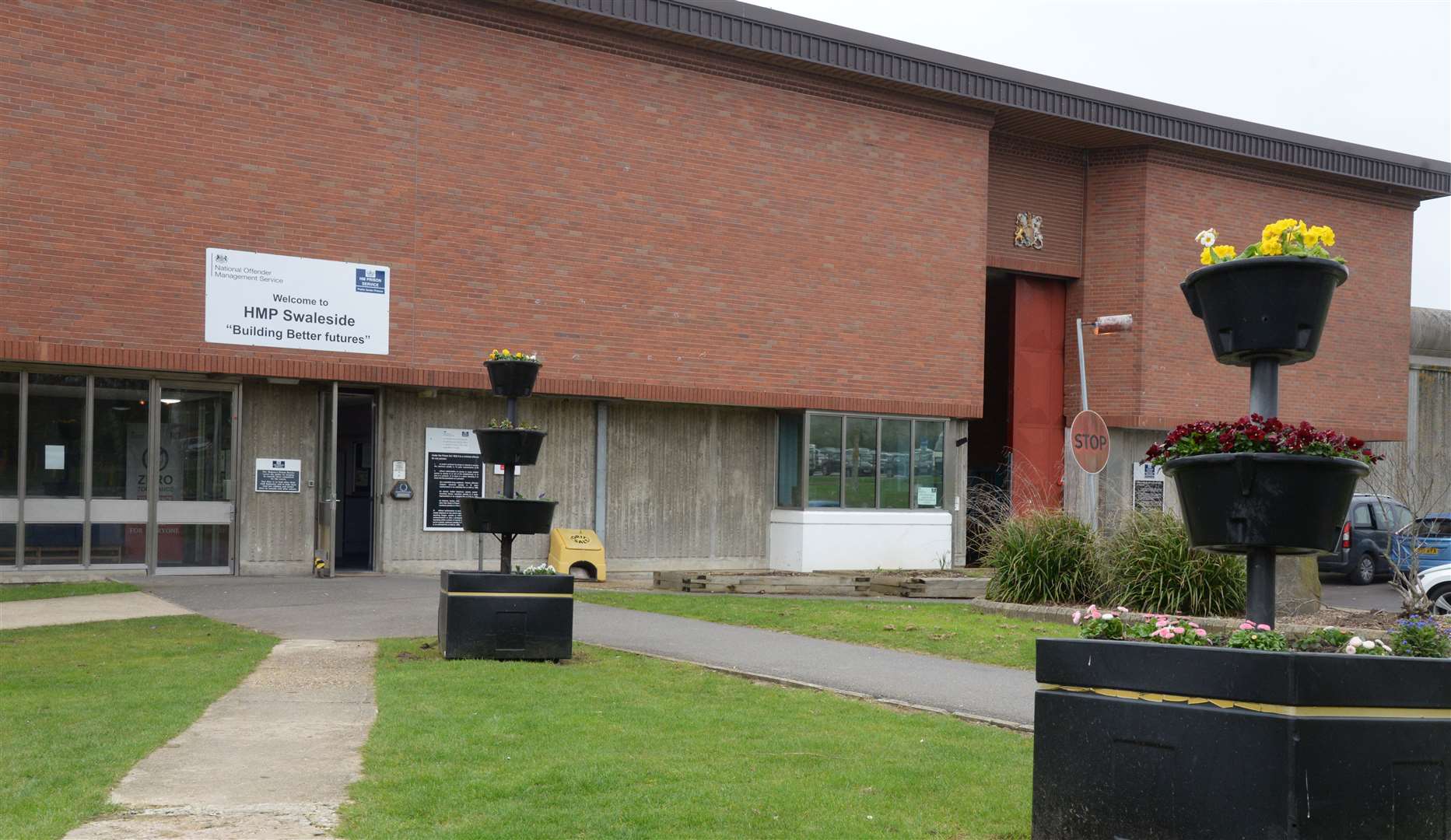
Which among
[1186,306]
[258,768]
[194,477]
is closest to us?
[258,768]

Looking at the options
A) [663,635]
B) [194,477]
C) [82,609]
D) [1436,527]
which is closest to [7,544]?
[194,477]

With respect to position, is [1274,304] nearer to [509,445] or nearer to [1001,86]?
[509,445]

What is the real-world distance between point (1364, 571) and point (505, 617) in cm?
2123

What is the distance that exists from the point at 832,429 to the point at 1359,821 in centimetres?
2240

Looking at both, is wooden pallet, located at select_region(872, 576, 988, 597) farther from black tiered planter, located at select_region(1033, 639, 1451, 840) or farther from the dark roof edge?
black tiered planter, located at select_region(1033, 639, 1451, 840)

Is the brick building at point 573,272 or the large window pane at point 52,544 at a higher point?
the brick building at point 573,272

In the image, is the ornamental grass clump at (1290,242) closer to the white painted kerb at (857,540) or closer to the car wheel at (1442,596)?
the car wheel at (1442,596)

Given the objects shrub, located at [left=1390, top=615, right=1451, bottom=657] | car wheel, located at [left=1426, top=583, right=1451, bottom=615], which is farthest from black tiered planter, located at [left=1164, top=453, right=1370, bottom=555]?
car wheel, located at [left=1426, top=583, right=1451, bottom=615]

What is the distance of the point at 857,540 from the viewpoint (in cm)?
2736

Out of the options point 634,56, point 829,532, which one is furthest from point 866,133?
point 829,532

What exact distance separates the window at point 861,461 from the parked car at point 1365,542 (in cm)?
794

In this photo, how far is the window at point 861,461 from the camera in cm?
2722

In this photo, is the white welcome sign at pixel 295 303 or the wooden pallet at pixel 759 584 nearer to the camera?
the white welcome sign at pixel 295 303

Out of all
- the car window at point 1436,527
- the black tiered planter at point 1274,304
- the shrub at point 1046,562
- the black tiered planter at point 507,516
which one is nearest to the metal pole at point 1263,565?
the black tiered planter at point 1274,304
